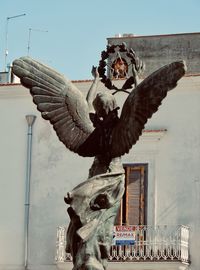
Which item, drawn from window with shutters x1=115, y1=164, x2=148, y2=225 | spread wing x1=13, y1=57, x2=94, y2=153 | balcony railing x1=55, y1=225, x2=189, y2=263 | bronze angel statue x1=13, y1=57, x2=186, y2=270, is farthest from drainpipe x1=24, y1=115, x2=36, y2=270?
spread wing x1=13, y1=57, x2=94, y2=153

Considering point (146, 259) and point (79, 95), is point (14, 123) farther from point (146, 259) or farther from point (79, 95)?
point (79, 95)

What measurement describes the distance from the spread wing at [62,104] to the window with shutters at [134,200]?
18356 millimetres

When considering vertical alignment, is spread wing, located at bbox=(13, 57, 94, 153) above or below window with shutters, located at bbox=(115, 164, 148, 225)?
below

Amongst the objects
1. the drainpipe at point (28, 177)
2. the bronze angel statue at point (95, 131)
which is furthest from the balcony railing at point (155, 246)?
the bronze angel statue at point (95, 131)

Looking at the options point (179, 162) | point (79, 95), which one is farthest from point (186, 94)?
point (79, 95)

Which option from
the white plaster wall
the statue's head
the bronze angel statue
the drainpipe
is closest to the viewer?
the bronze angel statue

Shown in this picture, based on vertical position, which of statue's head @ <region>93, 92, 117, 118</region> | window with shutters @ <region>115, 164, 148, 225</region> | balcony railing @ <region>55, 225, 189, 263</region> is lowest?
balcony railing @ <region>55, 225, 189, 263</region>

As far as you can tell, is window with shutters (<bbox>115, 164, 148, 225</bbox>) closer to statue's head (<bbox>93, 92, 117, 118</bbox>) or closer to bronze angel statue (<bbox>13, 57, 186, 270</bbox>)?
bronze angel statue (<bbox>13, 57, 186, 270</bbox>)

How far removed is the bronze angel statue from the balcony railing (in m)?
18.1

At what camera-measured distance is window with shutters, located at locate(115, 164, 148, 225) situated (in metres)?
29.7

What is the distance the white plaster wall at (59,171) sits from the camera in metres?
29.6

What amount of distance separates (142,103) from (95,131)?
602 mm

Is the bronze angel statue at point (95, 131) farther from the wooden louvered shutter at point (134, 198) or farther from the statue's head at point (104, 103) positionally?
the wooden louvered shutter at point (134, 198)

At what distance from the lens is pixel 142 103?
1096cm
